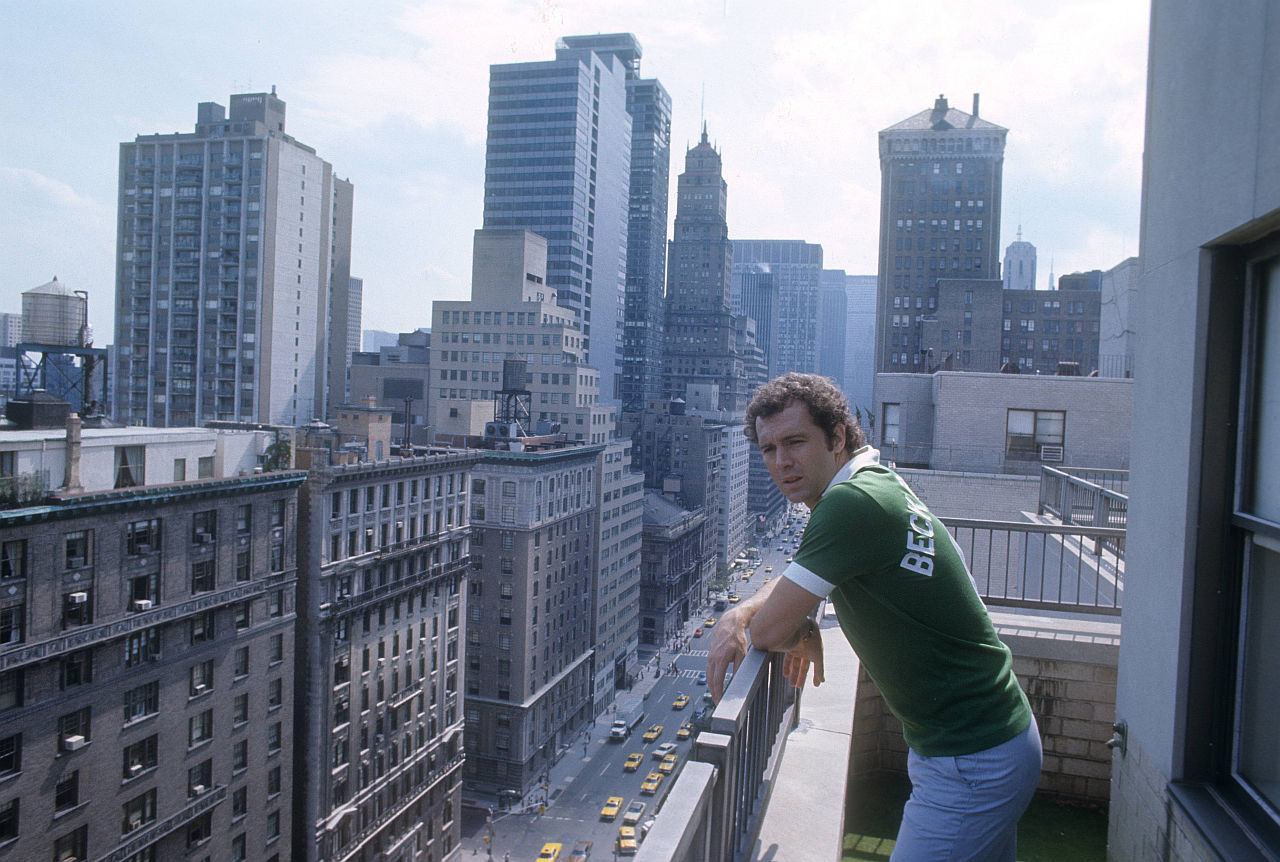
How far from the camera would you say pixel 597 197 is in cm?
11319

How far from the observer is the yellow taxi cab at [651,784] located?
48.3 metres

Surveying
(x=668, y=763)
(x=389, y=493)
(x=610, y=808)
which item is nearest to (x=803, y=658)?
(x=389, y=493)

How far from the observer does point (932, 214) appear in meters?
103

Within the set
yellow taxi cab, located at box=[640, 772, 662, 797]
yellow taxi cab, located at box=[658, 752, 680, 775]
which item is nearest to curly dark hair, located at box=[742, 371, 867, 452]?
yellow taxi cab, located at box=[640, 772, 662, 797]

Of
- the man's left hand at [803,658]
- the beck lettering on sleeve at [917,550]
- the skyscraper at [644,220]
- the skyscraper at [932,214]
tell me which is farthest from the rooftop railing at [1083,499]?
the skyscraper at [644,220]

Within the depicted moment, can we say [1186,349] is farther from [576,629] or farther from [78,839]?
[576,629]

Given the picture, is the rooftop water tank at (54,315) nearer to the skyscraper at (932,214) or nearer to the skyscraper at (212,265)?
the skyscraper at (212,265)

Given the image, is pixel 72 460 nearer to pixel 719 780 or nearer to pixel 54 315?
pixel 54 315

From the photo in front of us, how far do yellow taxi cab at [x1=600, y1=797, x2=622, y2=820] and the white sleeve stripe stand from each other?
158ft

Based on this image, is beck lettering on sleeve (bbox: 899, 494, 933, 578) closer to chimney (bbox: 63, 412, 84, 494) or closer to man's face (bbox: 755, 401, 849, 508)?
man's face (bbox: 755, 401, 849, 508)

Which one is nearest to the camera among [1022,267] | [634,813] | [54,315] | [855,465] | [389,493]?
[855,465]

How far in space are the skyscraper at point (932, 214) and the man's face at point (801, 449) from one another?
102 meters

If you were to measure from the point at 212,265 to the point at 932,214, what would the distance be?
7953cm

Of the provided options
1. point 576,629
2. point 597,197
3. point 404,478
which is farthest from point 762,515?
point 404,478
